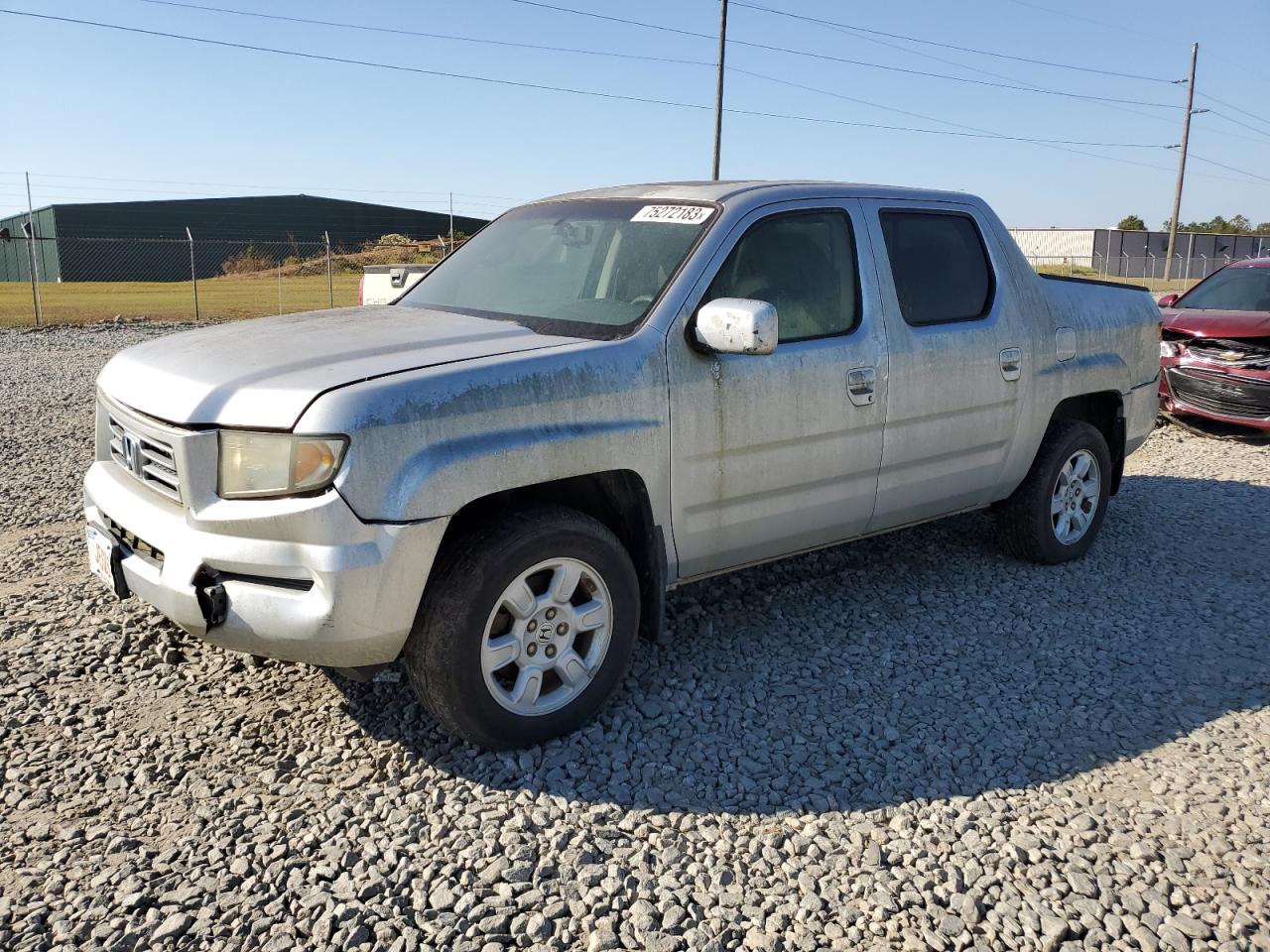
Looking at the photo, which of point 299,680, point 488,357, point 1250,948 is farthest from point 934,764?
point 299,680

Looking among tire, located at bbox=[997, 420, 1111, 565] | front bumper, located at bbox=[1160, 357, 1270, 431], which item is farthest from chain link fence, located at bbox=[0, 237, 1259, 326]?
tire, located at bbox=[997, 420, 1111, 565]

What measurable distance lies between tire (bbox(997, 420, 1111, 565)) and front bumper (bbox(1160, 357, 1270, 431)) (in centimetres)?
445

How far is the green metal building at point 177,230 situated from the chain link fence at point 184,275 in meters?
0.08

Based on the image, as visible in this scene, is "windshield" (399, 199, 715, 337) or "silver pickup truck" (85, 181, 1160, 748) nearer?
"silver pickup truck" (85, 181, 1160, 748)

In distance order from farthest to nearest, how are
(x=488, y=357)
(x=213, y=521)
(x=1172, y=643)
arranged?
(x=1172, y=643) < (x=488, y=357) < (x=213, y=521)

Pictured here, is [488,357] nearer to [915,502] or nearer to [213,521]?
[213,521]

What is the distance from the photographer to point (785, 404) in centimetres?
401

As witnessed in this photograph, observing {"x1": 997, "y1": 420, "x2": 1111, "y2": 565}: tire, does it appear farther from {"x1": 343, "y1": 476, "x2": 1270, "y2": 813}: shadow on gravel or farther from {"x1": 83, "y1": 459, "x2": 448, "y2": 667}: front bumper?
{"x1": 83, "y1": 459, "x2": 448, "y2": 667}: front bumper

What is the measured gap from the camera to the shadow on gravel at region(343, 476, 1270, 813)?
3455mm

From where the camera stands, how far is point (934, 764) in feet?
11.6

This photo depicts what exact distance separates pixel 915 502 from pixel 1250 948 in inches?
92.7

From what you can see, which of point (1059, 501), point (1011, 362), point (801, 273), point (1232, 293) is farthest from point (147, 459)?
Answer: point (1232, 293)

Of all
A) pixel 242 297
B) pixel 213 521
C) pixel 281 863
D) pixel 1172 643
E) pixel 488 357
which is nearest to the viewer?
pixel 281 863

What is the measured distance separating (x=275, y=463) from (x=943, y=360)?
2883 mm
